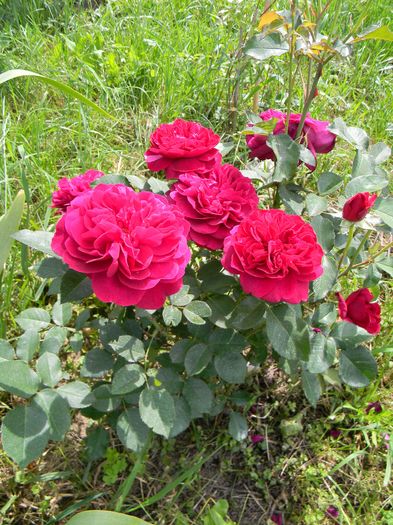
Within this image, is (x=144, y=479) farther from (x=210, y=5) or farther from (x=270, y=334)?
(x=210, y=5)

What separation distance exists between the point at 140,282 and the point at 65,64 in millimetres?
1793

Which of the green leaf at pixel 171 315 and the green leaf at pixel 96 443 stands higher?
the green leaf at pixel 171 315

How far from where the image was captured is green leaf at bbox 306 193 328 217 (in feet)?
3.77

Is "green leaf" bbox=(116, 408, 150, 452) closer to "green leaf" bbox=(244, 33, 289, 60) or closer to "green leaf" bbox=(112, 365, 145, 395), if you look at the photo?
"green leaf" bbox=(112, 365, 145, 395)

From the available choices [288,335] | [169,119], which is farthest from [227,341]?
[169,119]

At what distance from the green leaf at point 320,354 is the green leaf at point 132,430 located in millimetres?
353

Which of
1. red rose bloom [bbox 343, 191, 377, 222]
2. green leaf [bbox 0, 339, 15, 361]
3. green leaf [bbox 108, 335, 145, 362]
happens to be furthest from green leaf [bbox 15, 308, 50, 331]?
red rose bloom [bbox 343, 191, 377, 222]

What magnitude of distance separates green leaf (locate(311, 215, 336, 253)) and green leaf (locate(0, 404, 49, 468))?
63 cm

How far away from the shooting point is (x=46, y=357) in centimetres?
107

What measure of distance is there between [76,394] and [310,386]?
1.59 ft

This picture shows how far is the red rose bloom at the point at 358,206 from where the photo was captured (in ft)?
3.44

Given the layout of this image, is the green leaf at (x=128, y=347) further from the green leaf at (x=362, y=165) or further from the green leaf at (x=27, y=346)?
the green leaf at (x=362, y=165)

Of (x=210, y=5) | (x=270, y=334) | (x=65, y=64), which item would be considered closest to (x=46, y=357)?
(x=270, y=334)

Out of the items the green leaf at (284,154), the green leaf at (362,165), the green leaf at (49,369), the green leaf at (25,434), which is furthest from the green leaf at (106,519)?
the green leaf at (362,165)
